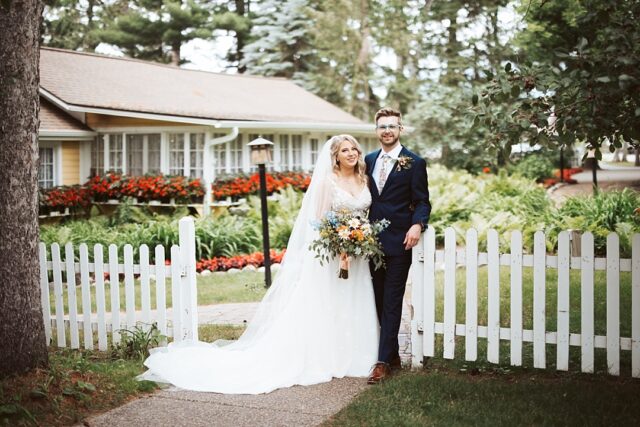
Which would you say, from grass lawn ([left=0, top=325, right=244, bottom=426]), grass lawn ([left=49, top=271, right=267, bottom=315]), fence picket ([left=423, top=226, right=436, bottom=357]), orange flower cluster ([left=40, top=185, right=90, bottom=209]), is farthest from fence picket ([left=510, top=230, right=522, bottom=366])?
orange flower cluster ([left=40, top=185, right=90, bottom=209])

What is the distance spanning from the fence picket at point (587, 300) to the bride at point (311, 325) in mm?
1787

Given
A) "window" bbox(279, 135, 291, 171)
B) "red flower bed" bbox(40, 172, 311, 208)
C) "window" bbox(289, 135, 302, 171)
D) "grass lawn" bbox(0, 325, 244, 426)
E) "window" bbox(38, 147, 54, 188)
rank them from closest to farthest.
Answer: "grass lawn" bbox(0, 325, 244, 426) < "red flower bed" bbox(40, 172, 311, 208) < "window" bbox(38, 147, 54, 188) < "window" bbox(279, 135, 291, 171) < "window" bbox(289, 135, 302, 171)

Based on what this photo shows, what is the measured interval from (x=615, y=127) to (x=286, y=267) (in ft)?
10.4

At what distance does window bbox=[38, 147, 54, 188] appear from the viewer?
18663mm

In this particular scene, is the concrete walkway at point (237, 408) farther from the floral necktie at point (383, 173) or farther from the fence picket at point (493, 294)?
the floral necktie at point (383, 173)

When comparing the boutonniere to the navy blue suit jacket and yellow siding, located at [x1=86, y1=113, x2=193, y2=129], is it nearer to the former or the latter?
the navy blue suit jacket

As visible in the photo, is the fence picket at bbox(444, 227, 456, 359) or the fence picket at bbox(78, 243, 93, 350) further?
the fence picket at bbox(78, 243, 93, 350)

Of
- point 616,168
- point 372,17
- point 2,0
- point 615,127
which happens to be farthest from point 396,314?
point 372,17

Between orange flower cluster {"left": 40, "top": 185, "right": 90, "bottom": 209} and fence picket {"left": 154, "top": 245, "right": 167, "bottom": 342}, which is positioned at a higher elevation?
orange flower cluster {"left": 40, "top": 185, "right": 90, "bottom": 209}

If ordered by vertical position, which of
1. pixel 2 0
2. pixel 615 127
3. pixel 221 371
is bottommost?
pixel 221 371

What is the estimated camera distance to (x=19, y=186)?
5848 millimetres

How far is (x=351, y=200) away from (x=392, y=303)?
100cm

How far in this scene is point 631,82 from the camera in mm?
4469

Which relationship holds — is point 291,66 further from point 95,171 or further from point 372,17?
point 95,171
